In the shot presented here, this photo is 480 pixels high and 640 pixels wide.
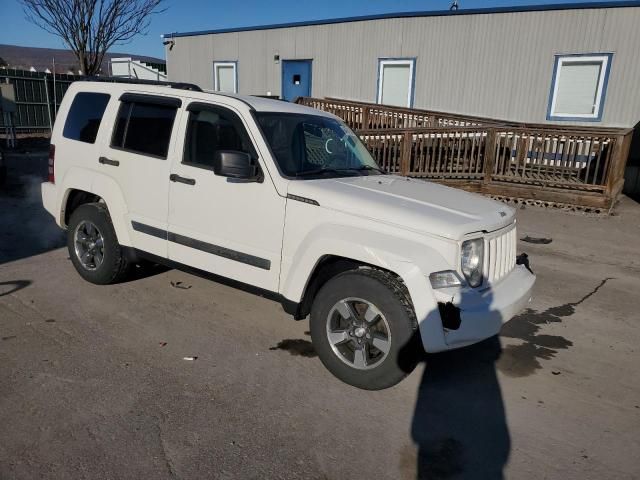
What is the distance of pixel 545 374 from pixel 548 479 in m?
1.29

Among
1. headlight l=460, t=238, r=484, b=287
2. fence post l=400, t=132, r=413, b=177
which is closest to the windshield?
Result: headlight l=460, t=238, r=484, b=287

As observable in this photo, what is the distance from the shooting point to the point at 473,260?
3.32 meters

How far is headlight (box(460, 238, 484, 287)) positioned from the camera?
10.7ft

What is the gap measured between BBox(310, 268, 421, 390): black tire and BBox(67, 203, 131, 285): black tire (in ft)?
7.76

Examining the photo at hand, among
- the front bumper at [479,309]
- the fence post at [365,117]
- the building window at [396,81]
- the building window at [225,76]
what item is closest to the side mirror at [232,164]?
the front bumper at [479,309]

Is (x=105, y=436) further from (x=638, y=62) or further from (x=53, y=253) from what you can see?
(x=638, y=62)

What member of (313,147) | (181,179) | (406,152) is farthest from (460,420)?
(406,152)

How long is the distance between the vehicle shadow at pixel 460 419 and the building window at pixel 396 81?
12.8 meters

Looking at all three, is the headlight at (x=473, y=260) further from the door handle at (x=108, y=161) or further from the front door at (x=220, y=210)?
the door handle at (x=108, y=161)

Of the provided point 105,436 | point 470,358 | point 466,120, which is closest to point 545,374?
point 470,358

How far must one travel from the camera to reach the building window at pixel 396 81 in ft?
50.8

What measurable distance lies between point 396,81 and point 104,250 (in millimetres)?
12862

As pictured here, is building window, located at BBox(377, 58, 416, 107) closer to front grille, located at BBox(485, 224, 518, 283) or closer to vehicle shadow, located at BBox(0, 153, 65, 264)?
vehicle shadow, located at BBox(0, 153, 65, 264)

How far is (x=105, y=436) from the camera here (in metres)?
2.85
